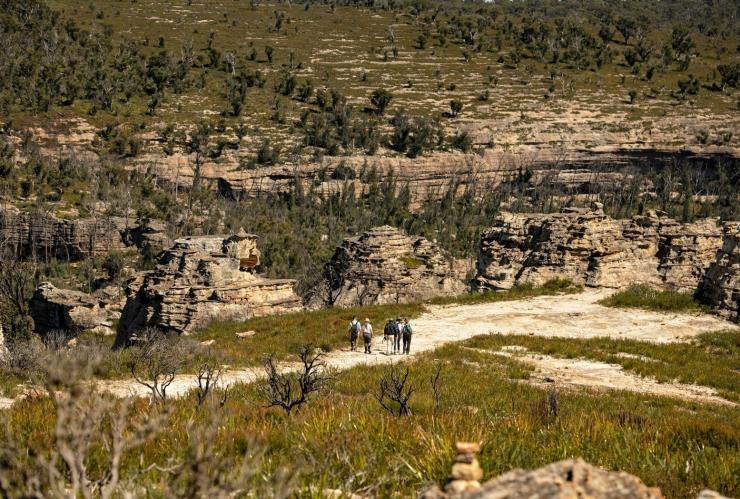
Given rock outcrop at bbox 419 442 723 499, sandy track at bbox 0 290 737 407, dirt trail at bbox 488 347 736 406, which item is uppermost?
rock outcrop at bbox 419 442 723 499

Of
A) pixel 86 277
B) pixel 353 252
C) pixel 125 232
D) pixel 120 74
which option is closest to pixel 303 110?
pixel 120 74

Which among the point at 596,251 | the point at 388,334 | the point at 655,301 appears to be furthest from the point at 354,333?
the point at 596,251

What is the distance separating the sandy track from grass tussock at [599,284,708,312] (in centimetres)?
69

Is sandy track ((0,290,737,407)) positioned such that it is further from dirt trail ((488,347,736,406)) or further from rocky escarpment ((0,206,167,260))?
rocky escarpment ((0,206,167,260))

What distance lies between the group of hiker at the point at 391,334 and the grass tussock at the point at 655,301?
1049 centimetres

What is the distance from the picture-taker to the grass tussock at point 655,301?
23.9m

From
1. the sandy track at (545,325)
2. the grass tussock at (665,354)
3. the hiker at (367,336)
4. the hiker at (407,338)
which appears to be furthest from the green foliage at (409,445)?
the hiker at (367,336)

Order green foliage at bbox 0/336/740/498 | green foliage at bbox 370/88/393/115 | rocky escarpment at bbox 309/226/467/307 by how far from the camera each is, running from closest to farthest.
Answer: green foliage at bbox 0/336/740/498, rocky escarpment at bbox 309/226/467/307, green foliage at bbox 370/88/393/115

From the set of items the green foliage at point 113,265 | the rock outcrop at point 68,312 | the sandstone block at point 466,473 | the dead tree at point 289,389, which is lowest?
the green foliage at point 113,265

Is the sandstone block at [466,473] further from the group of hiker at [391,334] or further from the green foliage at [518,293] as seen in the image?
the green foliage at [518,293]

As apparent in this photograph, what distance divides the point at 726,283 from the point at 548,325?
7054 millimetres

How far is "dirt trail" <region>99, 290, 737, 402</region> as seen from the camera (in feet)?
57.7

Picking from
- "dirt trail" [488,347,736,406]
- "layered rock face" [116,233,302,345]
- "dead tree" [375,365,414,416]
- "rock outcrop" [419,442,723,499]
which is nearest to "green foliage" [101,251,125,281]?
→ "layered rock face" [116,233,302,345]

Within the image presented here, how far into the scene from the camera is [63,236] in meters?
60.2
